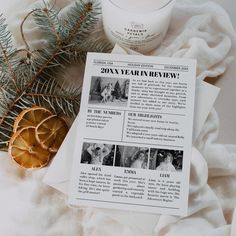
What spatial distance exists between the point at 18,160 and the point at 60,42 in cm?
17

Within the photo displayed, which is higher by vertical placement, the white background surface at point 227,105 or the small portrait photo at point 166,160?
the white background surface at point 227,105

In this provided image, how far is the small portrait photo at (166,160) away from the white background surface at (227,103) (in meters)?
0.08

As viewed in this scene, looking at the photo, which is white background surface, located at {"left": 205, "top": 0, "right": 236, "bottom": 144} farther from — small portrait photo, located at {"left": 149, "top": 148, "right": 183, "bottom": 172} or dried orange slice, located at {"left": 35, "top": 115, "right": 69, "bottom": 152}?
dried orange slice, located at {"left": 35, "top": 115, "right": 69, "bottom": 152}

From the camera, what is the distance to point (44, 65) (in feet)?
2.08

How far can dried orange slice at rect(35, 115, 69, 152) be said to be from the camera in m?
0.61

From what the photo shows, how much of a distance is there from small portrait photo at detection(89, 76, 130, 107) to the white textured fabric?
0.08m

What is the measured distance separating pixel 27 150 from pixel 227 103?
0.29 metres

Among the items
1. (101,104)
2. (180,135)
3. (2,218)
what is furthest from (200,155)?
(2,218)

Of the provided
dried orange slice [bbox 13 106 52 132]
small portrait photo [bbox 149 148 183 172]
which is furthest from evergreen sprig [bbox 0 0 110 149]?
small portrait photo [bbox 149 148 183 172]

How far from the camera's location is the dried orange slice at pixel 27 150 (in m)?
0.60

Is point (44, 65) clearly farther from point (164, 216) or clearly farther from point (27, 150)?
point (164, 216)

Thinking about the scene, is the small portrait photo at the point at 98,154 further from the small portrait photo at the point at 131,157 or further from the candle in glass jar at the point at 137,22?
the candle in glass jar at the point at 137,22

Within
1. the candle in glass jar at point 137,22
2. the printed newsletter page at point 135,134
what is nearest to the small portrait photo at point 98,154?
the printed newsletter page at point 135,134

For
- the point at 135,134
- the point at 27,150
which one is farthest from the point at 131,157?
the point at 27,150
